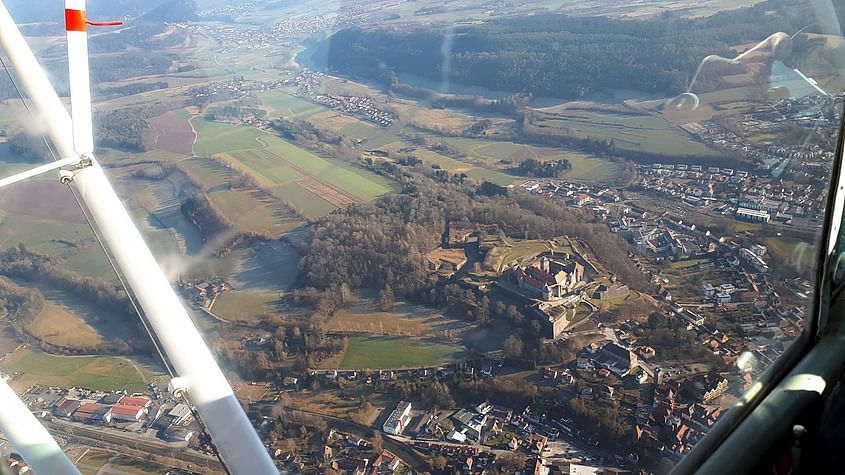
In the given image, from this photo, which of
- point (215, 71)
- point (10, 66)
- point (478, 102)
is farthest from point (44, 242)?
point (478, 102)

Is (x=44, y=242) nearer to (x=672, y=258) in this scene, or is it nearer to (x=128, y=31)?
(x=128, y=31)

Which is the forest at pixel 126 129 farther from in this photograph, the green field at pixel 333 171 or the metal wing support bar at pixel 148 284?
the metal wing support bar at pixel 148 284

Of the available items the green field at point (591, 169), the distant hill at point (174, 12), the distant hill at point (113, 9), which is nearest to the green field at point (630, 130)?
the green field at point (591, 169)

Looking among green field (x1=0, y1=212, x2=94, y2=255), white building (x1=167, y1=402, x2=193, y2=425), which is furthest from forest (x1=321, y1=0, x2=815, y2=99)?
green field (x1=0, y1=212, x2=94, y2=255)

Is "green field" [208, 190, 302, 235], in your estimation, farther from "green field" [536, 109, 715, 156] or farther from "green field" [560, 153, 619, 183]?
"green field" [536, 109, 715, 156]

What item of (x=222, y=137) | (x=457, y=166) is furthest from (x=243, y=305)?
(x=222, y=137)

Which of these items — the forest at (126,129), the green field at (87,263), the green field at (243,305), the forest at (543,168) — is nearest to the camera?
the green field at (87,263)

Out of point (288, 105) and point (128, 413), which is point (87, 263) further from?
point (288, 105)
